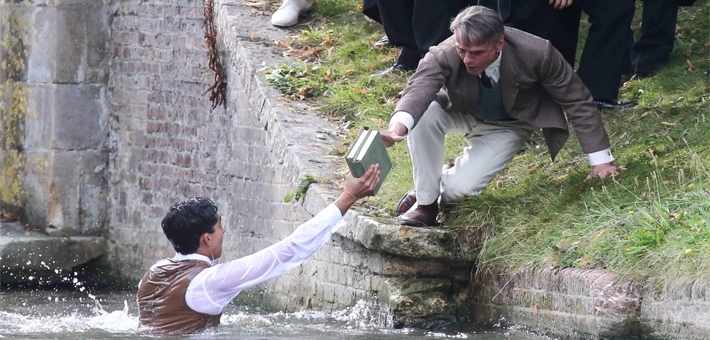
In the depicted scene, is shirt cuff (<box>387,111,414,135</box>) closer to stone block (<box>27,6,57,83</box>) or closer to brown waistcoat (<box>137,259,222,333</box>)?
brown waistcoat (<box>137,259,222,333</box>)

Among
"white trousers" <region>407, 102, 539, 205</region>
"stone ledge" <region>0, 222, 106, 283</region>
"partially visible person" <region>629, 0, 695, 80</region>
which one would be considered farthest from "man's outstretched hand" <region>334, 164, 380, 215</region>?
"stone ledge" <region>0, 222, 106, 283</region>

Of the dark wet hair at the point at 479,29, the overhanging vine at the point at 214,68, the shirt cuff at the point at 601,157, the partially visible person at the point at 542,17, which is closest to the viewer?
the dark wet hair at the point at 479,29

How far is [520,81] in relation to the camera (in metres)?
6.01

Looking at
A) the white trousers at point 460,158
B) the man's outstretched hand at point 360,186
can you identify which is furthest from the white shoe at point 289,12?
the man's outstretched hand at point 360,186

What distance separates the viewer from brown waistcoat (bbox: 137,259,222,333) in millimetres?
5492

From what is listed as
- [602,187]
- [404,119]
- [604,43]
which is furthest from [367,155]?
[604,43]

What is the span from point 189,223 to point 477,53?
170 cm

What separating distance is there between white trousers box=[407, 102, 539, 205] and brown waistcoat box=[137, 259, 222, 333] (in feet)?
4.67

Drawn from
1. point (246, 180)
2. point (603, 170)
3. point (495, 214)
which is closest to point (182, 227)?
point (495, 214)

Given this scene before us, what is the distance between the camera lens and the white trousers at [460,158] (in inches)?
248

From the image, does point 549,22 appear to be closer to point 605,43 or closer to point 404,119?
point 605,43

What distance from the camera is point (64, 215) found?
10812mm

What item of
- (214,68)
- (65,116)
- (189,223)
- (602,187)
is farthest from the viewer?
(65,116)

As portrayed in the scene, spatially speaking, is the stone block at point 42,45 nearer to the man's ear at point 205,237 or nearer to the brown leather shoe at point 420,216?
the brown leather shoe at point 420,216
